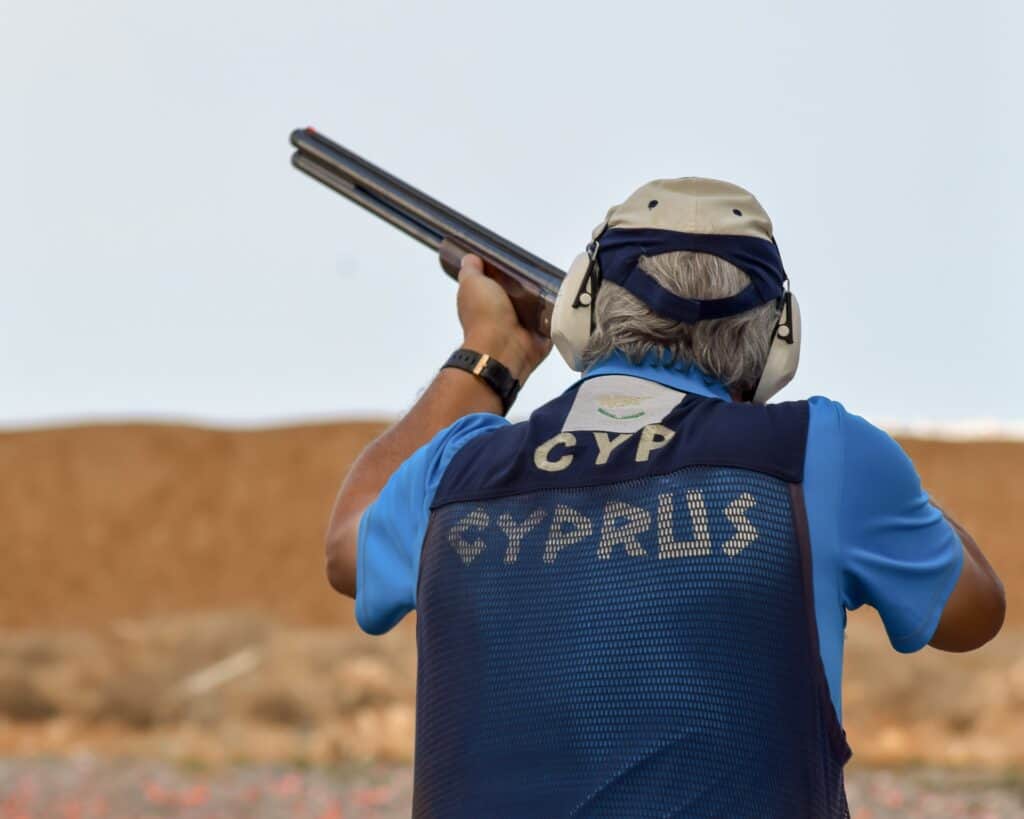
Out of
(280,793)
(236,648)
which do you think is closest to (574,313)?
(280,793)

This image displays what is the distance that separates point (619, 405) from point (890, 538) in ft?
1.11

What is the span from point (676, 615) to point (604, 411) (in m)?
0.28


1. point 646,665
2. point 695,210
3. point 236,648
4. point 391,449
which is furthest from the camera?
point 236,648

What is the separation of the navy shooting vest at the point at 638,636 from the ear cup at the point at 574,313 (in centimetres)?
18

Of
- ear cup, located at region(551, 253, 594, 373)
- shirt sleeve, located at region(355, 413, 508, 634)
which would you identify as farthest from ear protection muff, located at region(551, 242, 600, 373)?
shirt sleeve, located at region(355, 413, 508, 634)

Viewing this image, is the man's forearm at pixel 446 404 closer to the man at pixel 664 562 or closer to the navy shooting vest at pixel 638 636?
the man at pixel 664 562

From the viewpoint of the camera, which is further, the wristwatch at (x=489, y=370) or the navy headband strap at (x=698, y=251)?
the wristwatch at (x=489, y=370)

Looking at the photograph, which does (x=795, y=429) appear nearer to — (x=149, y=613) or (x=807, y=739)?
(x=807, y=739)

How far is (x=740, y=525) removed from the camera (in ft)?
5.81

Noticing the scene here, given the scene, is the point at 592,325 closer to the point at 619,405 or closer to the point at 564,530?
the point at 619,405

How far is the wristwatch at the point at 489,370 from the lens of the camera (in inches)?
90.6

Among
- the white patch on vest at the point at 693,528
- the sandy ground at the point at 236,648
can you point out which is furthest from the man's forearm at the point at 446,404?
the sandy ground at the point at 236,648

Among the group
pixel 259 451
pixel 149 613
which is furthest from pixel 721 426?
pixel 259 451

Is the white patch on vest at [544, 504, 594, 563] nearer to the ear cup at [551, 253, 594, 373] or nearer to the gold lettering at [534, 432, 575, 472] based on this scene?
the gold lettering at [534, 432, 575, 472]
